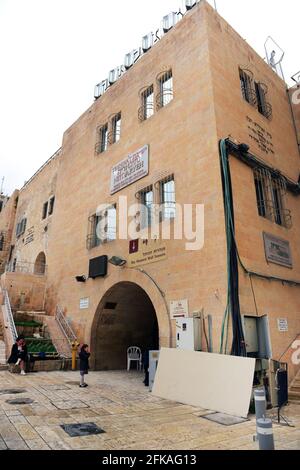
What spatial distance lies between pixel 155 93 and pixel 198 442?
1262 centimetres

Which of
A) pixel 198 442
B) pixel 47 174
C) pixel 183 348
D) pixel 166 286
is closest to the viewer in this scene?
pixel 198 442

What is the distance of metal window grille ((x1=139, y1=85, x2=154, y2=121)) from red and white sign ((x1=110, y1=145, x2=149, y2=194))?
1.79m

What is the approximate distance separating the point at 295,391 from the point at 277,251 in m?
4.34

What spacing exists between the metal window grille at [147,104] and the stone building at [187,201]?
0.06 metres

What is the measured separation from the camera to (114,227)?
1362 centimetres

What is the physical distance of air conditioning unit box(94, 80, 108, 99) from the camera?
18094 millimetres

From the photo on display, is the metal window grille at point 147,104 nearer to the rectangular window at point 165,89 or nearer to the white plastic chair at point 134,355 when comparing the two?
the rectangular window at point 165,89

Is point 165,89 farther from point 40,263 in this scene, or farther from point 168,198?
point 40,263

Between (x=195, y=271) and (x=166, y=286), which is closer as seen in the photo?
(x=195, y=271)

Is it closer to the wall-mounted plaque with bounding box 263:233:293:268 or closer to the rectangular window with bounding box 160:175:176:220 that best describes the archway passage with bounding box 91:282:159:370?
the rectangular window with bounding box 160:175:176:220

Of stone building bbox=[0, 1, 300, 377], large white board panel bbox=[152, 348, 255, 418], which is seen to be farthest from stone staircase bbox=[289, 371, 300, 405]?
large white board panel bbox=[152, 348, 255, 418]

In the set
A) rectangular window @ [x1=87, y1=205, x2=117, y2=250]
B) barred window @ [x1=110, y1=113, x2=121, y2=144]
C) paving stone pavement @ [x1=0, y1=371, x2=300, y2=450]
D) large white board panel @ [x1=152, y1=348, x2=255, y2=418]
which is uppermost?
barred window @ [x1=110, y1=113, x2=121, y2=144]

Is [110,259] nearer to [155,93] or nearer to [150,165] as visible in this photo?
[150,165]
